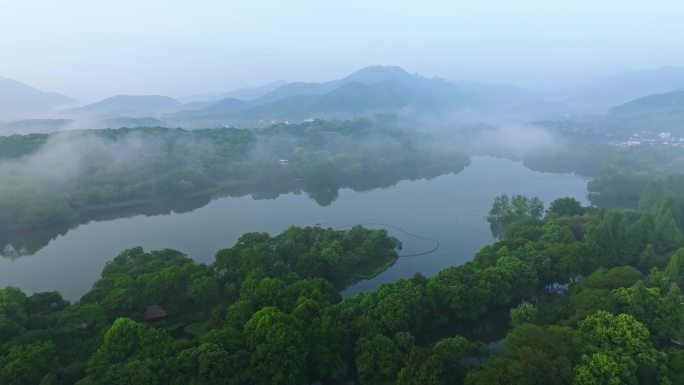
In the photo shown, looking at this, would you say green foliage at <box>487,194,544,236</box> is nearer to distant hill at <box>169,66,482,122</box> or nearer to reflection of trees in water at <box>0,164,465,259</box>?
reflection of trees in water at <box>0,164,465,259</box>

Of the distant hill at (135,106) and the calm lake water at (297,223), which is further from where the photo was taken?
the distant hill at (135,106)

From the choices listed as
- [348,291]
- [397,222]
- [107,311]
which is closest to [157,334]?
[107,311]

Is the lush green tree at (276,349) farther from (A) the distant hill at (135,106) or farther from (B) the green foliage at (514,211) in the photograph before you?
(A) the distant hill at (135,106)

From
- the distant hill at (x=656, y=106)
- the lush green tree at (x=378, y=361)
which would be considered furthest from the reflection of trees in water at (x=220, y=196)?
the distant hill at (x=656, y=106)

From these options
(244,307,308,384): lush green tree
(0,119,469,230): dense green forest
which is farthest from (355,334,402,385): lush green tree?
(0,119,469,230): dense green forest

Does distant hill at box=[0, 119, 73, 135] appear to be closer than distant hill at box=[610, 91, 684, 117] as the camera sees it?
Yes

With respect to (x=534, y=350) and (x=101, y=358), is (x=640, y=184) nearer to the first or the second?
(x=534, y=350)
